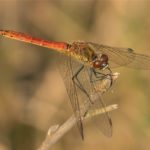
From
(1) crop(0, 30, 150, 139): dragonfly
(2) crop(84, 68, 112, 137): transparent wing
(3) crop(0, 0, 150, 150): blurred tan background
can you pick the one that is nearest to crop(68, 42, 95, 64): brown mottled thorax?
(1) crop(0, 30, 150, 139): dragonfly

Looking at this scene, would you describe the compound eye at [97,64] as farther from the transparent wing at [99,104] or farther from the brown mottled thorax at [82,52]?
the transparent wing at [99,104]

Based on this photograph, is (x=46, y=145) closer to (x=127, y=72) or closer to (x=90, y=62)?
(x=90, y=62)

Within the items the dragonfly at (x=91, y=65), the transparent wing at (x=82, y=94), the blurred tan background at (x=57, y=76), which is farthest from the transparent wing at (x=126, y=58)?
the blurred tan background at (x=57, y=76)

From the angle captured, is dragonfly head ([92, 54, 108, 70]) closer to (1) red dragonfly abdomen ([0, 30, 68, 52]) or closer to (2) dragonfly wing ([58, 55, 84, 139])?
(2) dragonfly wing ([58, 55, 84, 139])

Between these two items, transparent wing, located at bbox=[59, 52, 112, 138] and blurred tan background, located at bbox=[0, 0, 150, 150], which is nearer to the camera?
transparent wing, located at bbox=[59, 52, 112, 138]

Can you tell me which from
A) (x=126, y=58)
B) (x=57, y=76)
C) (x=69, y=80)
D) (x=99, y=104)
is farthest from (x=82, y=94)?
(x=57, y=76)

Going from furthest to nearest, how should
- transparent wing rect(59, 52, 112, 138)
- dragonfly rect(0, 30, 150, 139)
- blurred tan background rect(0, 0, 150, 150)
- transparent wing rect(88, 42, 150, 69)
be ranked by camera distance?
1. blurred tan background rect(0, 0, 150, 150)
2. transparent wing rect(88, 42, 150, 69)
3. dragonfly rect(0, 30, 150, 139)
4. transparent wing rect(59, 52, 112, 138)

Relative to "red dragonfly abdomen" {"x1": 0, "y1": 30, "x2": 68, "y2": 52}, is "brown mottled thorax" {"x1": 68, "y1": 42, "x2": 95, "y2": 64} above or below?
above
